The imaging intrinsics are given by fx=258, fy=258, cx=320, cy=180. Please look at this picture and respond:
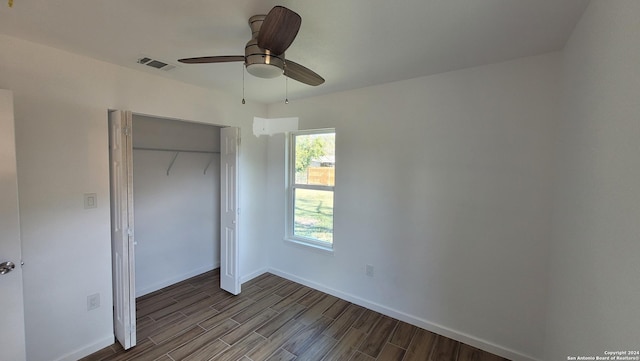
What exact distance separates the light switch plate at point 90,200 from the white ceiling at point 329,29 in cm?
114

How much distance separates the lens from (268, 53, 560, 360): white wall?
2.05m

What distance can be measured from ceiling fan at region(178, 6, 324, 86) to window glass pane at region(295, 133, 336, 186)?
62.2 inches

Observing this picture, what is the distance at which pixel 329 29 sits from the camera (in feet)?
5.35

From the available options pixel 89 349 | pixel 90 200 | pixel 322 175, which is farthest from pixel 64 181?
pixel 322 175

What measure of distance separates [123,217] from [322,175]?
210 cm

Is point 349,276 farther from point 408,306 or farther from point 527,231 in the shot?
point 527,231

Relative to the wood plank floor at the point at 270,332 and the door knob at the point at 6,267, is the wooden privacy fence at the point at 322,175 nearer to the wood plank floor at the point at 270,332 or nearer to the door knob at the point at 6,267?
the wood plank floor at the point at 270,332

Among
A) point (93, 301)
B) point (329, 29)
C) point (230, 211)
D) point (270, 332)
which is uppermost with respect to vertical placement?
point (329, 29)

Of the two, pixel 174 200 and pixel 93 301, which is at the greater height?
pixel 174 200

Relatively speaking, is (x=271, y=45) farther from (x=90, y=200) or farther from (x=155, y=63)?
(x=90, y=200)

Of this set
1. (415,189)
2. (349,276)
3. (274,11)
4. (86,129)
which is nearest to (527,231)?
(415,189)

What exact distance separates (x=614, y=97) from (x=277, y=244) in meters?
3.49

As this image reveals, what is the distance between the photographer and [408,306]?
2.67 metres

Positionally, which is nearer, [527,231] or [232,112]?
[527,231]
